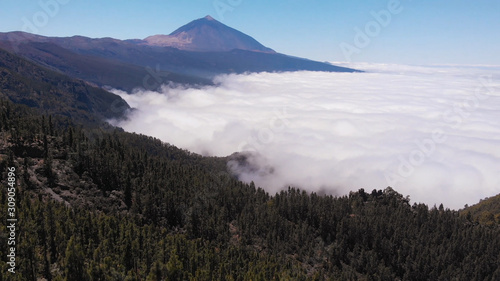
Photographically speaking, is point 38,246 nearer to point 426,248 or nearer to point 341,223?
point 341,223

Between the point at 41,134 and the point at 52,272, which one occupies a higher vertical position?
the point at 41,134

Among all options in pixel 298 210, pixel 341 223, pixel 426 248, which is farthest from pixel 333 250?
pixel 426 248

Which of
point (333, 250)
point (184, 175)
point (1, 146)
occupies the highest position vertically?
point (1, 146)

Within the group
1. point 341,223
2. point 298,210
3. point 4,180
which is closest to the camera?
point 4,180

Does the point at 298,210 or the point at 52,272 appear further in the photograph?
the point at 298,210

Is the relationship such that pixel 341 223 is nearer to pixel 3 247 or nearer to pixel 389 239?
pixel 389 239

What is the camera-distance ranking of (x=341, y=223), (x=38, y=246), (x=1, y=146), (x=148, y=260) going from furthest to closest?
(x=341, y=223), (x=1, y=146), (x=148, y=260), (x=38, y=246)

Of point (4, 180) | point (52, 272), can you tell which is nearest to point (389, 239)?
point (52, 272)
